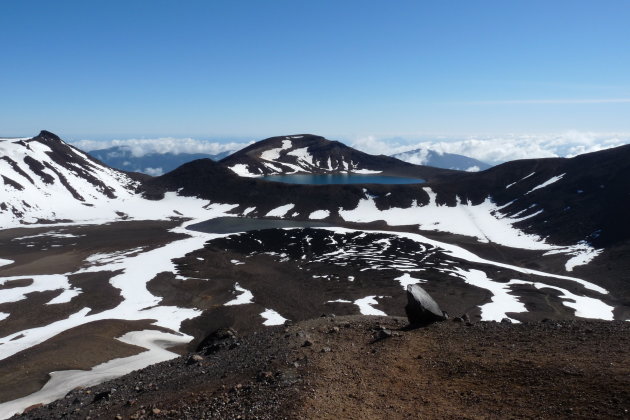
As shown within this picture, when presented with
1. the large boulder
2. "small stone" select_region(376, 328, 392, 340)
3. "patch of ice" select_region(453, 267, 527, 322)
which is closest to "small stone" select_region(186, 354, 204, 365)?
"small stone" select_region(376, 328, 392, 340)

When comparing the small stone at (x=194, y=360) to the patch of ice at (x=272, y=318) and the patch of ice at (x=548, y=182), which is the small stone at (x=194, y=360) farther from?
the patch of ice at (x=548, y=182)

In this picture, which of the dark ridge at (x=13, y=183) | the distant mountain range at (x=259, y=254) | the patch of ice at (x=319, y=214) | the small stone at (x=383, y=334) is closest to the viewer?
the small stone at (x=383, y=334)

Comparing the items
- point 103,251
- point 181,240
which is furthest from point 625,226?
point 103,251

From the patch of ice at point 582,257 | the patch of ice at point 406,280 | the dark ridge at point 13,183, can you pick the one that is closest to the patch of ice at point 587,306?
the patch of ice at point 582,257

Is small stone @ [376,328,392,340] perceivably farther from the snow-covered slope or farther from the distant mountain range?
the snow-covered slope

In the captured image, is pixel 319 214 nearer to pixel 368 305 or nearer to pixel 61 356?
pixel 368 305


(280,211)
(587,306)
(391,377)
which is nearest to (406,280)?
(587,306)
